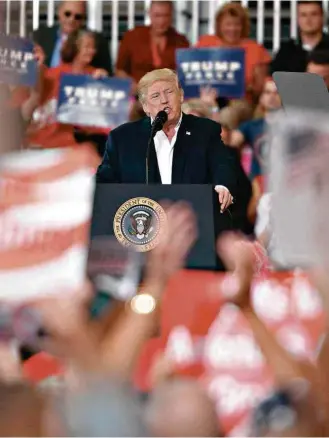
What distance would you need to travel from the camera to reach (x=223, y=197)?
3910 millimetres

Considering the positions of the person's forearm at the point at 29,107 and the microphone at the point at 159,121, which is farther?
the person's forearm at the point at 29,107

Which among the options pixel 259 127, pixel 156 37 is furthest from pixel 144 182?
pixel 156 37

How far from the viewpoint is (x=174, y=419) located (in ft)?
7.18

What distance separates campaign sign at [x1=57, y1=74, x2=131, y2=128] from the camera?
502 centimetres

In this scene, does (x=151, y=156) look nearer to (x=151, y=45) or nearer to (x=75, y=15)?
(x=151, y=45)

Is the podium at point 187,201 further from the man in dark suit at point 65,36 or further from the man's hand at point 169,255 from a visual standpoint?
the man in dark suit at point 65,36

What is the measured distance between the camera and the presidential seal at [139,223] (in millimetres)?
3744

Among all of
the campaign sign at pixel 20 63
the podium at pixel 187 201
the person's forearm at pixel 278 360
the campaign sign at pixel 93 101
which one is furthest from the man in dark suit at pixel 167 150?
the person's forearm at pixel 278 360

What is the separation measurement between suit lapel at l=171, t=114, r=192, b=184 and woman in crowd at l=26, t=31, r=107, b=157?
59 centimetres

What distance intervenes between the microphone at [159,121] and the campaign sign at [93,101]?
2.86 feet

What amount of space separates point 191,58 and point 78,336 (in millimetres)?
3397

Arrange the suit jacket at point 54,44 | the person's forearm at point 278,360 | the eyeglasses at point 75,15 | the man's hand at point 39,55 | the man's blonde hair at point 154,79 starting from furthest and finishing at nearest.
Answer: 1. the eyeglasses at point 75,15
2. the suit jacket at point 54,44
3. the man's hand at point 39,55
4. the man's blonde hair at point 154,79
5. the person's forearm at point 278,360

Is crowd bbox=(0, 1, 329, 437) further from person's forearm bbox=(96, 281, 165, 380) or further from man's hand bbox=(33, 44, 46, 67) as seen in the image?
man's hand bbox=(33, 44, 46, 67)

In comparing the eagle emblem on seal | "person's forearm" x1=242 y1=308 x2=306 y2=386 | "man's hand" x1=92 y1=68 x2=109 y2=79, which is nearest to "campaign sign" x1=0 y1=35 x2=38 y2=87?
"man's hand" x1=92 y1=68 x2=109 y2=79
